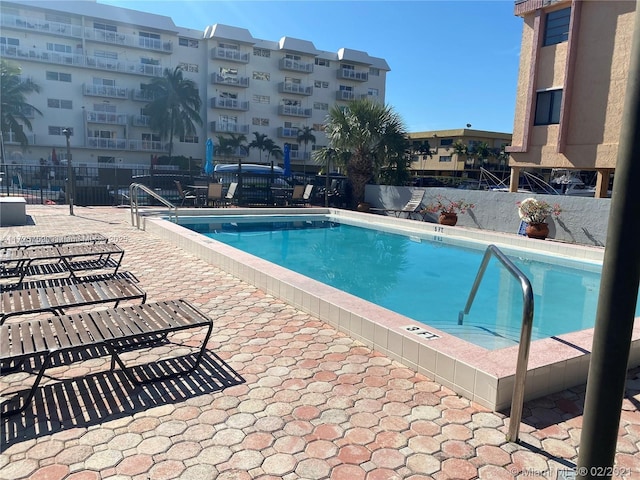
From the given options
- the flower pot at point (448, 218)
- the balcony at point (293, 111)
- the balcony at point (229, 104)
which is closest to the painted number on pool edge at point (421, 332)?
the flower pot at point (448, 218)

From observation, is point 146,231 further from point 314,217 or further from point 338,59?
point 338,59

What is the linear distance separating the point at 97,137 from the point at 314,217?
31.9m

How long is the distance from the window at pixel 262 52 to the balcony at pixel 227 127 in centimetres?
771

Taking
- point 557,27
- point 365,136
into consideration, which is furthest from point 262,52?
point 557,27

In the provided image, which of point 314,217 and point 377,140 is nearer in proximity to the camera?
point 314,217

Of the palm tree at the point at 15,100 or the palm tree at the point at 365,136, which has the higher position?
the palm tree at the point at 15,100

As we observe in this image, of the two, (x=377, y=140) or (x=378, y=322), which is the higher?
(x=377, y=140)

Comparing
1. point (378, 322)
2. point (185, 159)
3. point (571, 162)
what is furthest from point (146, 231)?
point (185, 159)

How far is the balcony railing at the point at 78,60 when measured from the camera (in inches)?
1505

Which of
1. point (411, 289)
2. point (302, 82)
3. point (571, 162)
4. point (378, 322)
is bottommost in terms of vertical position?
point (411, 289)

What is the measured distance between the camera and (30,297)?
436 centimetres

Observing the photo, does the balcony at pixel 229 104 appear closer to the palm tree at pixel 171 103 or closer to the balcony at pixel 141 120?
the palm tree at pixel 171 103

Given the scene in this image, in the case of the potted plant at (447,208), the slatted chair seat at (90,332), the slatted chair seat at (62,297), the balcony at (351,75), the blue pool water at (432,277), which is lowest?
the blue pool water at (432,277)
